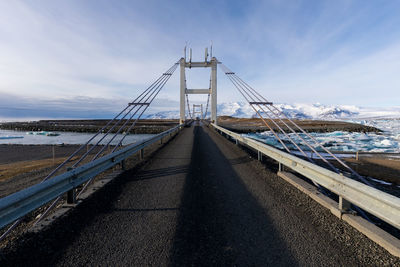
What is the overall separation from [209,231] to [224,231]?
227 millimetres

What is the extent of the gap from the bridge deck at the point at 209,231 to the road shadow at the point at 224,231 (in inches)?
0.5

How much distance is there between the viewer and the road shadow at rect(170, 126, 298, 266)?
245cm

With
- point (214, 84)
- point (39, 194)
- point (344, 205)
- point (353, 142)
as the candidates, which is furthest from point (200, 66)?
point (39, 194)

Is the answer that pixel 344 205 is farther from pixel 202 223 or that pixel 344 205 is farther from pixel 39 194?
pixel 39 194

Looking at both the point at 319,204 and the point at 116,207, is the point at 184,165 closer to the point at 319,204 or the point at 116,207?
the point at 116,207

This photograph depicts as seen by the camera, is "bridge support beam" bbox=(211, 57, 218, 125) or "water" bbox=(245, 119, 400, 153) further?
"bridge support beam" bbox=(211, 57, 218, 125)

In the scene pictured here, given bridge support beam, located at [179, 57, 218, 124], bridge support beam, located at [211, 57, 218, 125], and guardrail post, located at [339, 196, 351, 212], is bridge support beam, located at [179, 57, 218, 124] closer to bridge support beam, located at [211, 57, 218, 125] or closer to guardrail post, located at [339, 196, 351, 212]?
bridge support beam, located at [211, 57, 218, 125]

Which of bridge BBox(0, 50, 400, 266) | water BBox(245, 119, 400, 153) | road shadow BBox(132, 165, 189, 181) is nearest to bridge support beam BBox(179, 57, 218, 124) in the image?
water BBox(245, 119, 400, 153)

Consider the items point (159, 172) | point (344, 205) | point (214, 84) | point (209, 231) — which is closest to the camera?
point (209, 231)

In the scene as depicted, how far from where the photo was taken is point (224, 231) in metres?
3.05

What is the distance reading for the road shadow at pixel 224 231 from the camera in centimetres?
245

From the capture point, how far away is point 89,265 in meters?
2.33

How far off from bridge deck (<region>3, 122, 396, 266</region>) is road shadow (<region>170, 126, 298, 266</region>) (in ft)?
0.04

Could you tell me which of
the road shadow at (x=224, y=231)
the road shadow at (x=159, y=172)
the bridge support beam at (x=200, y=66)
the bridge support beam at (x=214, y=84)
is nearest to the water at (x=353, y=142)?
the bridge support beam at (x=214, y=84)
